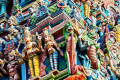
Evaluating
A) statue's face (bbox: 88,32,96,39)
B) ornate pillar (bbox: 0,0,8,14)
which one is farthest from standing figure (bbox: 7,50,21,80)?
ornate pillar (bbox: 0,0,8,14)

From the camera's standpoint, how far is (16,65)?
38.2 feet

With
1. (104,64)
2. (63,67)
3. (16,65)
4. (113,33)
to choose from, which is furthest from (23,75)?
(113,33)

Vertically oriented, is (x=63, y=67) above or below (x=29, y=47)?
below

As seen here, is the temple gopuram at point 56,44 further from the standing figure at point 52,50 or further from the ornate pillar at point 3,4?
the ornate pillar at point 3,4

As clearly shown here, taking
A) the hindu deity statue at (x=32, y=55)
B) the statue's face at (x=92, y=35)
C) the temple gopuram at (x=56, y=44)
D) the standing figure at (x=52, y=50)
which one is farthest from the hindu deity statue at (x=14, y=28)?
the statue's face at (x=92, y=35)

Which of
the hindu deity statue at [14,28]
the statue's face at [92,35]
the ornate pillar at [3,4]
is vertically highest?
the ornate pillar at [3,4]

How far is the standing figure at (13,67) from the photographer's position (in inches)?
452

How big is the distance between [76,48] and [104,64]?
1646 mm

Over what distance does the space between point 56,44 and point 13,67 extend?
1761mm

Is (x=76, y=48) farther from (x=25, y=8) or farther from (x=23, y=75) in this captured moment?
(x=25, y=8)

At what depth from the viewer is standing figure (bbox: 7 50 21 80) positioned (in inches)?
452

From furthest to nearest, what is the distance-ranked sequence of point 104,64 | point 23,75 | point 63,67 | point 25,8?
1. point 25,8
2. point 104,64
3. point 23,75
4. point 63,67

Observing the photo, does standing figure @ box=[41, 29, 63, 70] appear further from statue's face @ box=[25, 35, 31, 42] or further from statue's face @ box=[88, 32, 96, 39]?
statue's face @ box=[88, 32, 96, 39]

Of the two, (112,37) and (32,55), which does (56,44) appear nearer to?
(32,55)
